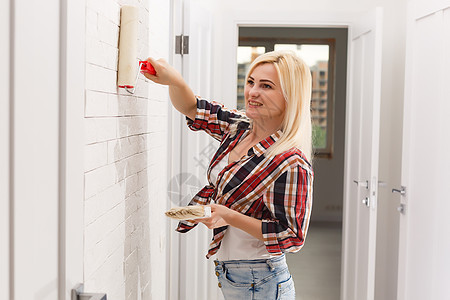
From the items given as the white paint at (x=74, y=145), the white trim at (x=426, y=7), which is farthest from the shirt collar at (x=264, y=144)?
the white trim at (x=426, y=7)

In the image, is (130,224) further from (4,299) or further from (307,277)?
(307,277)

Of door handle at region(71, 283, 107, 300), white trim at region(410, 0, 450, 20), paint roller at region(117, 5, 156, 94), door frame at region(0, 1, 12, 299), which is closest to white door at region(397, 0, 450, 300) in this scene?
white trim at region(410, 0, 450, 20)

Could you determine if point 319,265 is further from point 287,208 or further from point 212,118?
point 287,208

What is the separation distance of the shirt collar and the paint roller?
18.7 inches

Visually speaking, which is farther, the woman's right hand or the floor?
the floor

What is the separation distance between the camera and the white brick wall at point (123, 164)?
4.56 ft

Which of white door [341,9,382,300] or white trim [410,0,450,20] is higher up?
white trim [410,0,450,20]

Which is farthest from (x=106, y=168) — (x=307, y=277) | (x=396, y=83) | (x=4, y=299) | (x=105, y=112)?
(x=307, y=277)

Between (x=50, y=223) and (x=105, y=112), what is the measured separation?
444mm

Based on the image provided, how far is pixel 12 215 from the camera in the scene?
0.94m

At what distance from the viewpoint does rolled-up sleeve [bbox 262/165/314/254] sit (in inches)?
69.2

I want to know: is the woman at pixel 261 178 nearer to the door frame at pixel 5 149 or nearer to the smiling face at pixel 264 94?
the smiling face at pixel 264 94

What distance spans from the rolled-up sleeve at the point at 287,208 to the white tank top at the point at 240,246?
124 mm

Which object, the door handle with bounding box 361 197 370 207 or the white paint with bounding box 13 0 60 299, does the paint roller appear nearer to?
the white paint with bounding box 13 0 60 299
